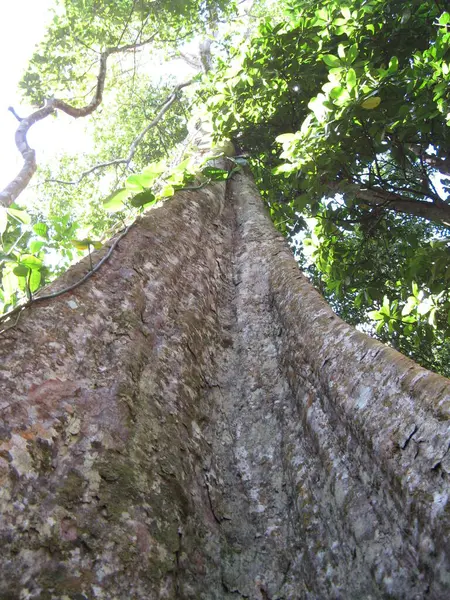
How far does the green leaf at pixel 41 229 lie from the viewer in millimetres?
1924

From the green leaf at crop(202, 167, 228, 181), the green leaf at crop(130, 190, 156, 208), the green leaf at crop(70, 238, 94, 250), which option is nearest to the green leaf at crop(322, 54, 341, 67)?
the green leaf at crop(202, 167, 228, 181)

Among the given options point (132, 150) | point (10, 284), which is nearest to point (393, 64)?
point (10, 284)

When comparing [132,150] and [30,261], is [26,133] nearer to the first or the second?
[132,150]

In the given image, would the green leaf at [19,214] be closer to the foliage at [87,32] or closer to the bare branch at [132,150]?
the bare branch at [132,150]

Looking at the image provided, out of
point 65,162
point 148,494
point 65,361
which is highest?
point 65,162

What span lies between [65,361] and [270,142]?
3664mm

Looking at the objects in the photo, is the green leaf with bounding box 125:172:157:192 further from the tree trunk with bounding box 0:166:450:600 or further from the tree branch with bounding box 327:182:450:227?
the tree branch with bounding box 327:182:450:227

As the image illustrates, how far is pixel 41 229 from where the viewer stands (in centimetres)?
194

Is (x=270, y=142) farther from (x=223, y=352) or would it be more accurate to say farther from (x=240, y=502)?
(x=240, y=502)

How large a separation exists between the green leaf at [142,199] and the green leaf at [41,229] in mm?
508

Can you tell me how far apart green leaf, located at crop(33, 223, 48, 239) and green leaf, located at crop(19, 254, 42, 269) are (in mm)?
349

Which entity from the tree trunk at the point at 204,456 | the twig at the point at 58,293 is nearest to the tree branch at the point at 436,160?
the tree trunk at the point at 204,456

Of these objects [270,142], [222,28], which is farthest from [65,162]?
[270,142]

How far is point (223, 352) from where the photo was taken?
7.06ft
